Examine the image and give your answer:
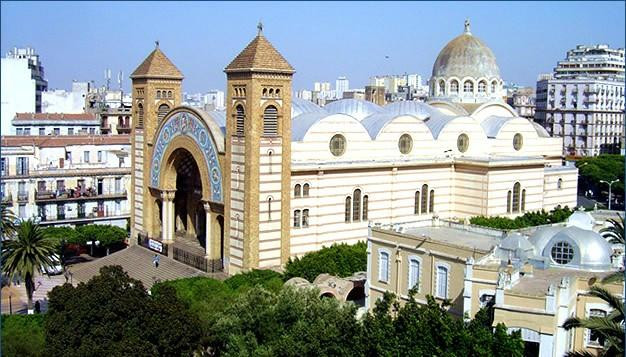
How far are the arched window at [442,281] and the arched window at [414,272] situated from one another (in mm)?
1145

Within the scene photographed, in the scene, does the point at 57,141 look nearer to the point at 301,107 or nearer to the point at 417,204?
the point at 301,107

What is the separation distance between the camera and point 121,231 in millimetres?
51500

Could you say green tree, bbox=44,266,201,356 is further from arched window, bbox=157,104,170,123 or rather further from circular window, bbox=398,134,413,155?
arched window, bbox=157,104,170,123

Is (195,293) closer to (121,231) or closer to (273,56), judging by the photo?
(273,56)

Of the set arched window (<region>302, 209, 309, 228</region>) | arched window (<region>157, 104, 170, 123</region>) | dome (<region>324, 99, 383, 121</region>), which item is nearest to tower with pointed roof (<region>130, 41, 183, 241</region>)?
arched window (<region>157, 104, 170, 123</region>)

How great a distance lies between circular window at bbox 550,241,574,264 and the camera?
2723cm

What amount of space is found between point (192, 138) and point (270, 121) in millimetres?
5928

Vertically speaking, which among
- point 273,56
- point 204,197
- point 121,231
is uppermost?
point 273,56

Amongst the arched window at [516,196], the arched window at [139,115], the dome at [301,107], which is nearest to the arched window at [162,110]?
the arched window at [139,115]

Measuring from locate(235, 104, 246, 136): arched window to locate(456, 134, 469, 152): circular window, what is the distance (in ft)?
52.2

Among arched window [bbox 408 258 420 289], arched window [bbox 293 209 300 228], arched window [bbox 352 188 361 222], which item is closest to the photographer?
arched window [bbox 408 258 420 289]

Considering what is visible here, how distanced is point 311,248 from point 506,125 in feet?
57.7

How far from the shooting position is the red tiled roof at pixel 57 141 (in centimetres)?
5328

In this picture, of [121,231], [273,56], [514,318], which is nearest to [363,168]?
[273,56]
